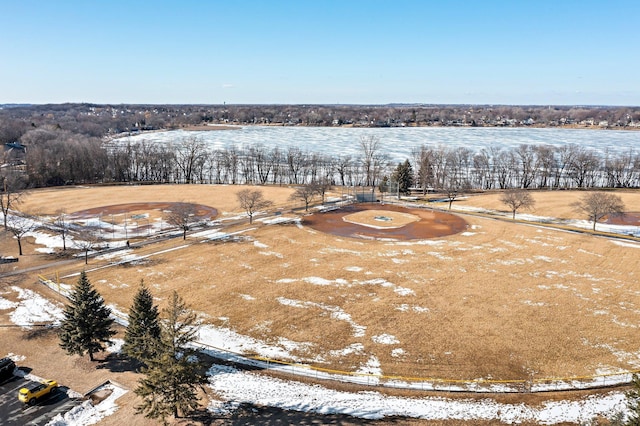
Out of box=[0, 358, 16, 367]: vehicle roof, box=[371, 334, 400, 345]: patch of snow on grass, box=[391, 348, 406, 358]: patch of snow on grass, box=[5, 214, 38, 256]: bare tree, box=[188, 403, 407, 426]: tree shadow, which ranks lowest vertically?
box=[188, 403, 407, 426]: tree shadow

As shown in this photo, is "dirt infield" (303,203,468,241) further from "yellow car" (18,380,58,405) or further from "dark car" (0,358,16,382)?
"dark car" (0,358,16,382)

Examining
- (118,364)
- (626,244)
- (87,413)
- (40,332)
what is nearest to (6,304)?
(40,332)

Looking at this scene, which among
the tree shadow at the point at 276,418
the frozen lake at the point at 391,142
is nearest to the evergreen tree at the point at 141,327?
the tree shadow at the point at 276,418

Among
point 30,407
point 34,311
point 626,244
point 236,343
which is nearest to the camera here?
point 30,407

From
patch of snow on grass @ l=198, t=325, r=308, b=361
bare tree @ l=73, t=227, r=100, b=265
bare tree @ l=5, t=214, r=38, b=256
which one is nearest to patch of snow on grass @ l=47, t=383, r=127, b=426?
patch of snow on grass @ l=198, t=325, r=308, b=361

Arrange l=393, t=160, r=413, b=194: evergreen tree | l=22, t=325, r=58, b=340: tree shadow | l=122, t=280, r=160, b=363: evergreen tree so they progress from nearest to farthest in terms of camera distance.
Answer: l=122, t=280, r=160, b=363: evergreen tree → l=22, t=325, r=58, b=340: tree shadow → l=393, t=160, r=413, b=194: evergreen tree

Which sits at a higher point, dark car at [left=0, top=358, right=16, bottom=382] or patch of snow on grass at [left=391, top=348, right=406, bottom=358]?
dark car at [left=0, top=358, right=16, bottom=382]

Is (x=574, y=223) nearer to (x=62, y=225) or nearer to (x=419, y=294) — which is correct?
(x=419, y=294)
